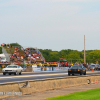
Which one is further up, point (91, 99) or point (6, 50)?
point (6, 50)

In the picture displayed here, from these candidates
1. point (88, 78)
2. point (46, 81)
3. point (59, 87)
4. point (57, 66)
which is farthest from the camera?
point (57, 66)

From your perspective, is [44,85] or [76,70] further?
[76,70]

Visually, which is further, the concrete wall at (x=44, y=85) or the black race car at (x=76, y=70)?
the black race car at (x=76, y=70)

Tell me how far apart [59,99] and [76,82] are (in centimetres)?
820

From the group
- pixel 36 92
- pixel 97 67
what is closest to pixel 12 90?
pixel 36 92

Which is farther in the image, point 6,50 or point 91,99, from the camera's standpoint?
point 6,50

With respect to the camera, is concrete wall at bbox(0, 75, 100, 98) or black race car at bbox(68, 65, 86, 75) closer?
concrete wall at bbox(0, 75, 100, 98)

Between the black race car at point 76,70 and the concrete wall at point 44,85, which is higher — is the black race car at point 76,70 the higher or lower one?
the higher one

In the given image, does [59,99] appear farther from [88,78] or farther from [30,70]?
[30,70]

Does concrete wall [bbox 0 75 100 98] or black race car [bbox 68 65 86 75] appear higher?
black race car [bbox 68 65 86 75]

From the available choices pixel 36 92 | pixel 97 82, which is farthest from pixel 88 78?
pixel 36 92

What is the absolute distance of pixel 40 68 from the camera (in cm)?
5862

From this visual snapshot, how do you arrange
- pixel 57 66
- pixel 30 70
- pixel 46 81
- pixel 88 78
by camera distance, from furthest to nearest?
pixel 57 66 → pixel 30 70 → pixel 88 78 → pixel 46 81

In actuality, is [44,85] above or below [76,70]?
below
